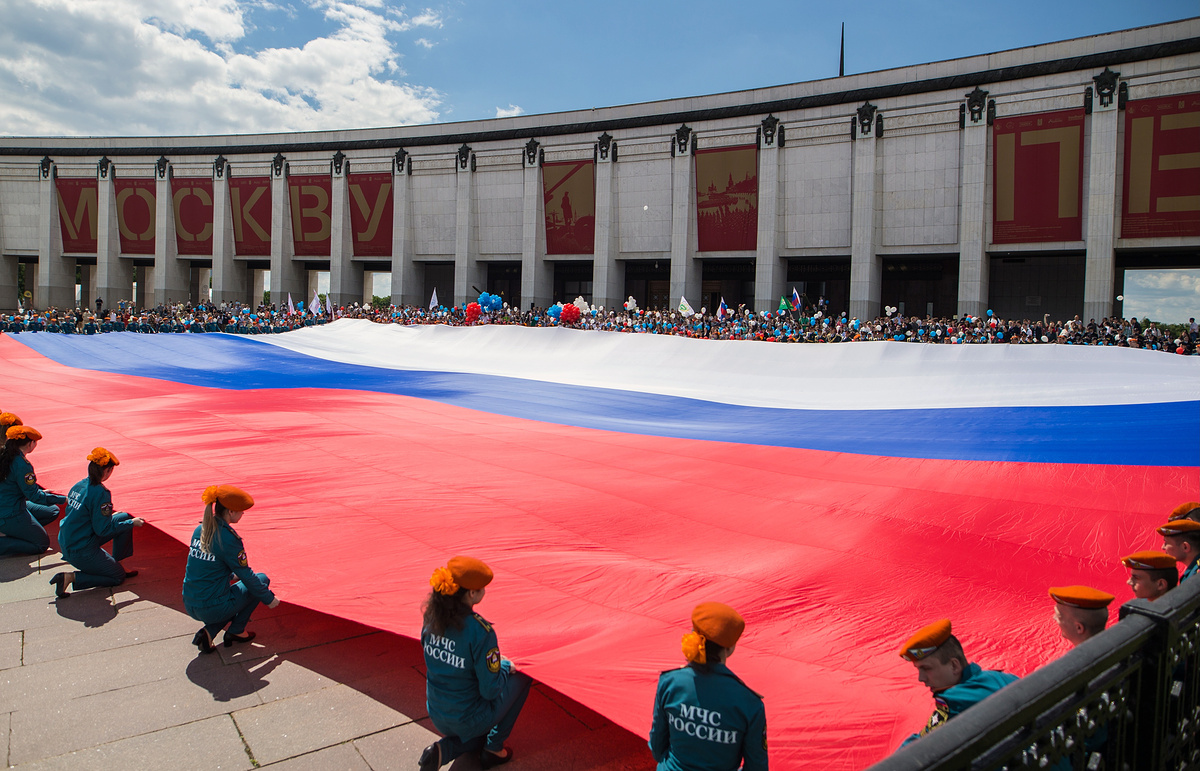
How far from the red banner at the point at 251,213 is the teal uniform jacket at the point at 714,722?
58.4 metres

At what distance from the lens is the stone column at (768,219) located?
40.0 m

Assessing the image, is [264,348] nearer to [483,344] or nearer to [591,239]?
[483,344]

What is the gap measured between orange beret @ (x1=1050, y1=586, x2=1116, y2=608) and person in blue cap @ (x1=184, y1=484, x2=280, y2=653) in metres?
5.10

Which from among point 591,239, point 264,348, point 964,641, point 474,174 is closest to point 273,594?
point 964,641

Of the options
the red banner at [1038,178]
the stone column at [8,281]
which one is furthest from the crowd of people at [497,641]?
the stone column at [8,281]

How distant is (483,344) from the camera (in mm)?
23312

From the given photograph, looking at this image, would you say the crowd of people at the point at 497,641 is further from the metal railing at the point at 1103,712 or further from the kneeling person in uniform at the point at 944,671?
the metal railing at the point at 1103,712

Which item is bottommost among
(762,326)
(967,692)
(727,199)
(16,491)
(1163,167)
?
(16,491)

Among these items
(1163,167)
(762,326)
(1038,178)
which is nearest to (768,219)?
(762,326)

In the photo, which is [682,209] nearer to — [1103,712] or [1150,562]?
[1150,562]

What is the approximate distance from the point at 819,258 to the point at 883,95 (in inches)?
358

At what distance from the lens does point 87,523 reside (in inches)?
257

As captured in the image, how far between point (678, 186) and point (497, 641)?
135ft

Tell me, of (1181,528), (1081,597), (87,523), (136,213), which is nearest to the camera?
(1081,597)
